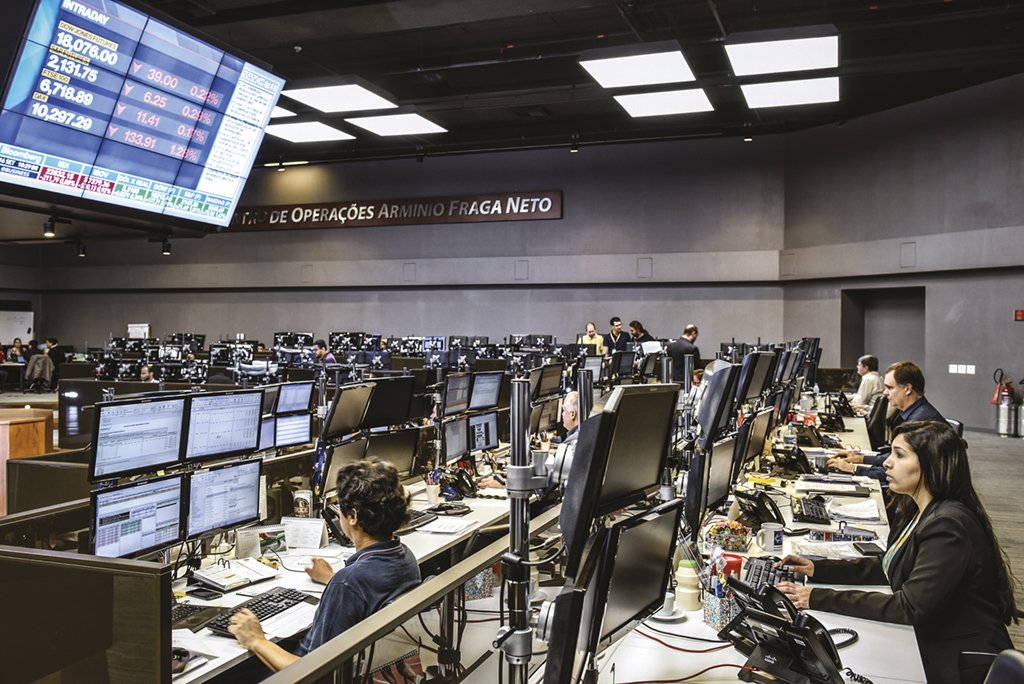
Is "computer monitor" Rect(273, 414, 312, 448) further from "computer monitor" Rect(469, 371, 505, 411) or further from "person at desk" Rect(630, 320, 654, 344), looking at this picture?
"person at desk" Rect(630, 320, 654, 344)

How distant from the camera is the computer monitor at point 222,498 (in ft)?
9.45

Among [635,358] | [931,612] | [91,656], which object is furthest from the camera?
[635,358]

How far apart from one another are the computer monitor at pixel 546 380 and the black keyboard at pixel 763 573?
254 centimetres

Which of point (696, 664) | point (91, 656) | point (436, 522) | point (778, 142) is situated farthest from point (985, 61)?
point (91, 656)

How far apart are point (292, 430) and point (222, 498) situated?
4.59ft

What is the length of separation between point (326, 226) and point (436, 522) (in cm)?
1384

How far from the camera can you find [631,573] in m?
1.63

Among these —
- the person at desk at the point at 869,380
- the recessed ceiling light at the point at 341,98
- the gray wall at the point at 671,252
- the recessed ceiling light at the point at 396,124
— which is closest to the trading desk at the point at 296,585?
the person at desk at the point at 869,380

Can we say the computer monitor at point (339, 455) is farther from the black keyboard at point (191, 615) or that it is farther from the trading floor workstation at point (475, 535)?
the black keyboard at point (191, 615)

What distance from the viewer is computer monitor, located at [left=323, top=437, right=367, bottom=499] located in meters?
3.81

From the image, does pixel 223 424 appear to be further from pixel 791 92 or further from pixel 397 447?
pixel 791 92

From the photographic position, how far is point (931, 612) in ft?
7.41

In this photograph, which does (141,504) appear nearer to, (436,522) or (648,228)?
(436,522)

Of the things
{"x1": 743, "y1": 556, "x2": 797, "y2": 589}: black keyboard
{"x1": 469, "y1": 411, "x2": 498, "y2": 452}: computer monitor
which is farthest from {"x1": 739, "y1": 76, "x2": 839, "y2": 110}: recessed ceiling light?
{"x1": 743, "y1": 556, "x2": 797, "y2": 589}: black keyboard
